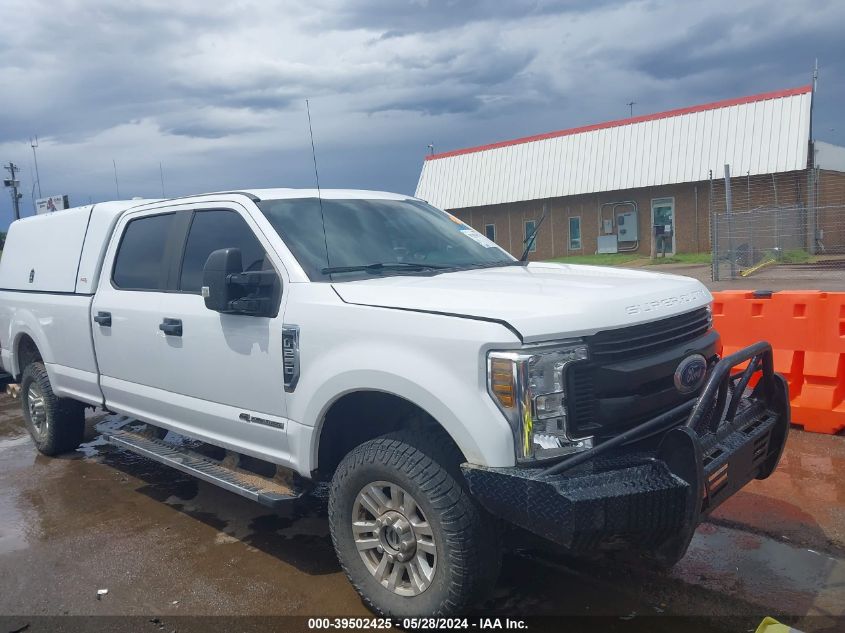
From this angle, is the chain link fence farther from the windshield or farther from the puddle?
the puddle

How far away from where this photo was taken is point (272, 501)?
11.7ft

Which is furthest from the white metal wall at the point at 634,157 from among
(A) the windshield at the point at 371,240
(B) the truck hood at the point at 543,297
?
(B) the truck hood at the point at 543,297

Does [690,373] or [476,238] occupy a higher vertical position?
[476,238]

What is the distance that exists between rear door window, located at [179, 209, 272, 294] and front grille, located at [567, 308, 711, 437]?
192cm

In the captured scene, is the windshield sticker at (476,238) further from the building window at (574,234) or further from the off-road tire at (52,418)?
the building window at (574,234)

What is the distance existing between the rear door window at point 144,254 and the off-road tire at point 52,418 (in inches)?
64.1

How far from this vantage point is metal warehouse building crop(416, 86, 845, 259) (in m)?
24.4

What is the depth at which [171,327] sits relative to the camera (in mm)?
4270

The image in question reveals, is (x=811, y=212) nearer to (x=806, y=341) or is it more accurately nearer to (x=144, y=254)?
(x=806, y=341)

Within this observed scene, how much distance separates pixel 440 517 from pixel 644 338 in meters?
1.14

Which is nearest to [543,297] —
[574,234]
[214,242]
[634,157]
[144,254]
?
[214,242]

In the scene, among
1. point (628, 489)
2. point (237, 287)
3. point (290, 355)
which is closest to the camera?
point (628, 489)

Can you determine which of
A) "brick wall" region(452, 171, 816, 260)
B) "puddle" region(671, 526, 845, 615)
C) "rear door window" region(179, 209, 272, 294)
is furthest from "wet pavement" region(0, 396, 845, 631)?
"brick wall" region(452, 171, 816, 260)

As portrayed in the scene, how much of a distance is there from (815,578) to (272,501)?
8.89ft
